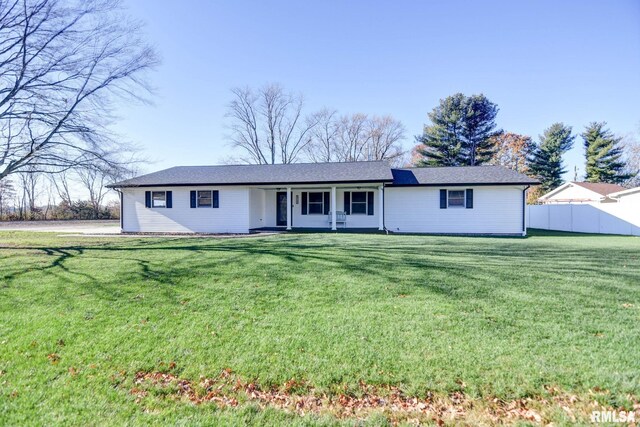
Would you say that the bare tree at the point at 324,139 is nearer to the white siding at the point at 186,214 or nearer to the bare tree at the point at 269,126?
the bare tree at the point at 269,126

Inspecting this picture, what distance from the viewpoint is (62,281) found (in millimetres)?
5949

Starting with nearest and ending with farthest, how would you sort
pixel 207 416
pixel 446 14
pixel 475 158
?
pixel 207 416
pixel 446 14
pixel 475 158

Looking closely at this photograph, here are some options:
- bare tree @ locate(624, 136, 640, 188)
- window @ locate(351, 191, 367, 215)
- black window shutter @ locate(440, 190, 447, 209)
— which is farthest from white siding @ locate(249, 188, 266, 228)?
bare tree @ locate(624, 136, 640, 188)

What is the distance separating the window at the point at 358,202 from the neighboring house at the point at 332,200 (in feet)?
0.18

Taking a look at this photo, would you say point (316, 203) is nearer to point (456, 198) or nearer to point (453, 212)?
point (453, 212)

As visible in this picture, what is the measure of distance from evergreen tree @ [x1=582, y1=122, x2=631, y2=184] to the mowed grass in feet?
125

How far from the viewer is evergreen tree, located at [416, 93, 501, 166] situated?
111ft

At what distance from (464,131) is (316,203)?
960 inches

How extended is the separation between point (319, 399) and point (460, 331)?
76.5 inches

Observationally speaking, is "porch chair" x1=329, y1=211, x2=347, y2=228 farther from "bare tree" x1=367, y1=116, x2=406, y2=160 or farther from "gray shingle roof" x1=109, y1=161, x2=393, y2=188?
"bare tree" x1=367, y1=116, x2=406, y2=160

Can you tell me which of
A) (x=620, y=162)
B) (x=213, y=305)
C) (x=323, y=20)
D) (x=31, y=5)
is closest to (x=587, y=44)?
(x=323, y=20)

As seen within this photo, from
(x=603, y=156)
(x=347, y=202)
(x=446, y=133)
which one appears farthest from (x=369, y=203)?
(x=603, y=156)

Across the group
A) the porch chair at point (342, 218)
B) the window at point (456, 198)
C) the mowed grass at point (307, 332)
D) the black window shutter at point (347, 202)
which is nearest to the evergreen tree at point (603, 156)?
the window at point (456, 198)

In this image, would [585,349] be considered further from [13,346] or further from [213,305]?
[13,346]
